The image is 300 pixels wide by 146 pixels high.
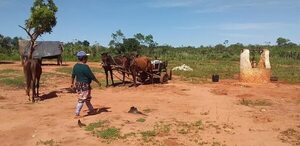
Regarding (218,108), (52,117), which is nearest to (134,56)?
(218,108)

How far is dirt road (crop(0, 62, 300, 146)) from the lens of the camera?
373 inches

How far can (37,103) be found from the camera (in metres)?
14.6

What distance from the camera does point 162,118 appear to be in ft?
38.1

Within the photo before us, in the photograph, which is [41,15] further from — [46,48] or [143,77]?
[46,48]

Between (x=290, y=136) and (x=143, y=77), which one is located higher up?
(x=143, y=77)

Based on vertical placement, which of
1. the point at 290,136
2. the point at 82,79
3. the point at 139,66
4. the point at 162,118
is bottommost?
the point at 290,136

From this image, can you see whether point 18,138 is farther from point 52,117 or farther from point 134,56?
point 134,56

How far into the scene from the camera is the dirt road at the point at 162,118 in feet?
31.1

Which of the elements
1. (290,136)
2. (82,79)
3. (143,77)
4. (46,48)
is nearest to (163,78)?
(143,77)

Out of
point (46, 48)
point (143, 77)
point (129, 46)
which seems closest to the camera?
point (143, 77)

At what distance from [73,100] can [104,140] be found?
6.24 m

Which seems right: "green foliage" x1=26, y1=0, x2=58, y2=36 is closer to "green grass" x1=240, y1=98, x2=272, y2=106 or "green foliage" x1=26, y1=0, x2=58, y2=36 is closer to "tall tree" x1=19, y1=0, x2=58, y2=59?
"tall tree" x1=19, y1=0, x2=58, y2=59

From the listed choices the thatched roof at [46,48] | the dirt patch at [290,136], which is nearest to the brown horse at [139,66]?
the dirt patch at [290,136]

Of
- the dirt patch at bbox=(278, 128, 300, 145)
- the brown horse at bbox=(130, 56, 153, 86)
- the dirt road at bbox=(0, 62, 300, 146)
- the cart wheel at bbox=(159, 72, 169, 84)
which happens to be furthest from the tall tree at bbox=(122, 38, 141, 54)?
the dirt patch at bbox=(278, 128, 300, 145)
